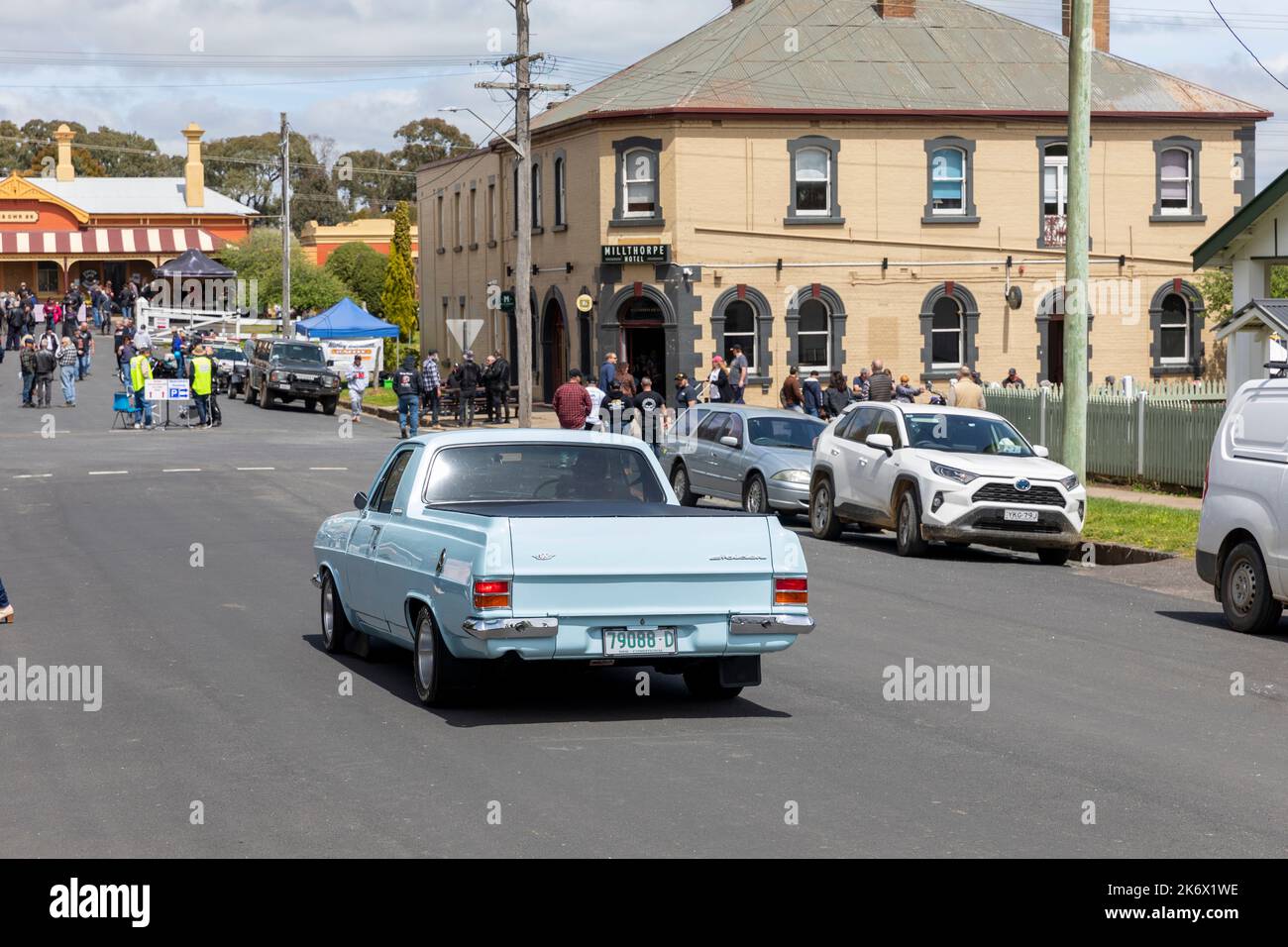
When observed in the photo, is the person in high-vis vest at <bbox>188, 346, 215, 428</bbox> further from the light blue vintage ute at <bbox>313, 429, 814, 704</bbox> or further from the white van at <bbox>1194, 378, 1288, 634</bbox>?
the light blue vintage ute at <bbox>313, 429, 814, 704</bbox>

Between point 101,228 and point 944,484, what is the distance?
80.9 m

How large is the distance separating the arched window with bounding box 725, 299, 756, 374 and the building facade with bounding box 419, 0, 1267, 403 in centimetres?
5

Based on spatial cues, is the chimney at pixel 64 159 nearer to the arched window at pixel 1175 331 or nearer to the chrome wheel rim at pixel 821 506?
the arched window at pixel 1175 331

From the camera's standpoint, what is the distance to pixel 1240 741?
9.69 metres

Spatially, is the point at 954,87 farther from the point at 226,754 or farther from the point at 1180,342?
the point at 226,754

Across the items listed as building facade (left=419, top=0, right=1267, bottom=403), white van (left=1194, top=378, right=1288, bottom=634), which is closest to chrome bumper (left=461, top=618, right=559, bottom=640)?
white van (left=1194, top=378, right=1288, bottom=634)

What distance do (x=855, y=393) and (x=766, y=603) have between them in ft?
97.3

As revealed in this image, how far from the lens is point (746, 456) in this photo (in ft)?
79.4

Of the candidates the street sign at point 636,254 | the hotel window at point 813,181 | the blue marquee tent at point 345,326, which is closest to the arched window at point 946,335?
the hotel window at point 813,181

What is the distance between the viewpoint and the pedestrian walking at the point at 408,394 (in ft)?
127

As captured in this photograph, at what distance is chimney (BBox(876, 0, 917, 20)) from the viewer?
48.8m

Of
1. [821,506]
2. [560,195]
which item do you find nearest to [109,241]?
[560,195]

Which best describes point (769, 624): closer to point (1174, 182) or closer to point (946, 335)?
point (946, 335)

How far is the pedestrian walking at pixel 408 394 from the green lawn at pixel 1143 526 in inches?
734
